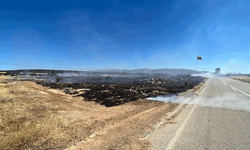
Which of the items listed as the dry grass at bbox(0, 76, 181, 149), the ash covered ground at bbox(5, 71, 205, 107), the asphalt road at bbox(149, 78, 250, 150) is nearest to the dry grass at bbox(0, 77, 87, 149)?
the dry grass at bbox(0, 76, 181, 149)

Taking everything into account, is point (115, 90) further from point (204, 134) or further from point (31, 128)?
point (204, 134)

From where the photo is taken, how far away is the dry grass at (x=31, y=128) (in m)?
2.98

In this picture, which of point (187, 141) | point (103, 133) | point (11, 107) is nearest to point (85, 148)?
point (103, 133)

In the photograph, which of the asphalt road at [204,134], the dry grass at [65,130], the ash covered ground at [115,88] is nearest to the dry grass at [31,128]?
the dry grass at [65,130]

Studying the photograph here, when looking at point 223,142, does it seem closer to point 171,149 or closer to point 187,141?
point 187,141

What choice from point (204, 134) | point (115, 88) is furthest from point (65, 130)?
point (115, 88)

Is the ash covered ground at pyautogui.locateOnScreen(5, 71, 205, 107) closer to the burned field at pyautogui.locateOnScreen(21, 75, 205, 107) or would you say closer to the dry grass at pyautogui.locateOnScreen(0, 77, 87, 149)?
the burned field at pyautogui.locateOnScreen(21, 75, 205, 107)

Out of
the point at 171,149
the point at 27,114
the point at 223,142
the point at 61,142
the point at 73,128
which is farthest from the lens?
the point at 27,114

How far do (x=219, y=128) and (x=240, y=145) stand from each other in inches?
36.1

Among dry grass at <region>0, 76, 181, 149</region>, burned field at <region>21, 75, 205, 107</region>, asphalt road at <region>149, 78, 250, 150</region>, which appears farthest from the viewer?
burned field at <region>21, 75, 205, 107</region>

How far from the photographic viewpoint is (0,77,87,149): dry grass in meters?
2.98

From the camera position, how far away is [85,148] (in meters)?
2.72

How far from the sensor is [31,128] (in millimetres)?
3746

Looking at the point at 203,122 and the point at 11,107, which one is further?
the point at 11,107
